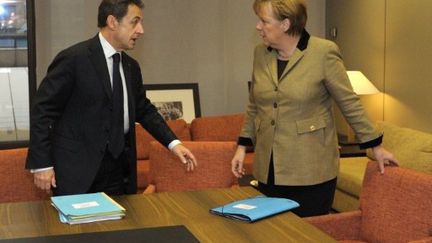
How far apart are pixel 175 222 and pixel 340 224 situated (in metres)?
0.83

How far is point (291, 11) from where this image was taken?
103 inches

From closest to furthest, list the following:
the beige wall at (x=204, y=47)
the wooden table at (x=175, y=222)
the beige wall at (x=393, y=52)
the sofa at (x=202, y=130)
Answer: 1. the wooden table at (x=175, y=222)
2. the beige wall at (x=393, y=52)
3. the sofa at (x=202, y=130)
4. the beige wall at (x=204, y=47)

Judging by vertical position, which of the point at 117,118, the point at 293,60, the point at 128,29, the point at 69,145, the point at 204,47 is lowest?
the point at 69,145

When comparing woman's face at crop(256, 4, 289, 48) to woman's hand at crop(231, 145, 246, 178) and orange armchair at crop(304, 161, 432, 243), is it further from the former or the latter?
orange armchair at crop(304, 161, 432, 243)

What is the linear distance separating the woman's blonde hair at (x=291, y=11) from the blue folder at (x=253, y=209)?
0.79m

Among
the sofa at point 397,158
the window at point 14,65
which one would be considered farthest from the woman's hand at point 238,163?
the window at point 14,65

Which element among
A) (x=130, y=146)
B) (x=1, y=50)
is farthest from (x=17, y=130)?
(x=130, y=146)

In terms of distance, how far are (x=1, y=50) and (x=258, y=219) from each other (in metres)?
4.04

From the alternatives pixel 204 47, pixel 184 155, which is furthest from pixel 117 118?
pixel 204 47

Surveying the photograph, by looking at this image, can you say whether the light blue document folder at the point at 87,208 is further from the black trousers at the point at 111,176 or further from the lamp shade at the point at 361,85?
the lamp shade at the point at 361,85

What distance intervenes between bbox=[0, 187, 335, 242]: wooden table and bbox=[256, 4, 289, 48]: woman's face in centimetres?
72

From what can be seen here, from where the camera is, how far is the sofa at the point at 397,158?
400cm

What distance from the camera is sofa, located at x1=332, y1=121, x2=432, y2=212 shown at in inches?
157

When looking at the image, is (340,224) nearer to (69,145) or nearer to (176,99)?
(69,145)
